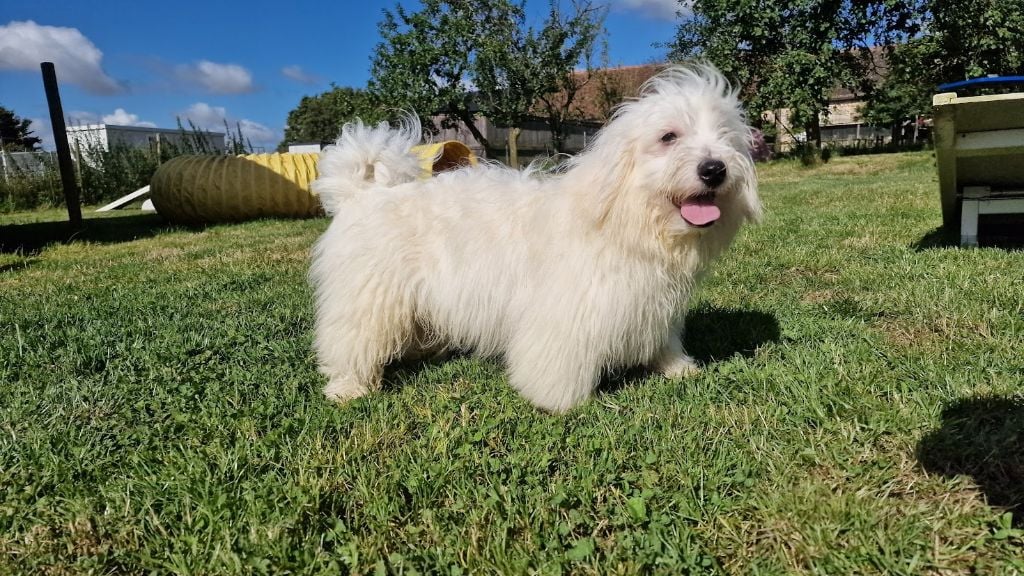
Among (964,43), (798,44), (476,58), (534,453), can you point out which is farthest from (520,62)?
(534,453)

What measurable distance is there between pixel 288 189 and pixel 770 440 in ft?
36.8

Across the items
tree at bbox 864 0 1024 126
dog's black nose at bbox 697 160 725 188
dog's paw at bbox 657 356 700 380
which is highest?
tree at bbox 864 0 1024 126

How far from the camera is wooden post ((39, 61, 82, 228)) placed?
33.5 ft

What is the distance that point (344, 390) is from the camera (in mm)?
3299

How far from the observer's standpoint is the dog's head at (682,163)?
8.62 ft

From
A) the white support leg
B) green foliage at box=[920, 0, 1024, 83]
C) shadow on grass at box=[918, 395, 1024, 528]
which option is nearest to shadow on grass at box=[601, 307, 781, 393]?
shadow on grass at box=[918, 395, 1024, 528]

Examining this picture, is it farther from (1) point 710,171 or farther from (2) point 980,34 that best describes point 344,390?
(2) point 980,34

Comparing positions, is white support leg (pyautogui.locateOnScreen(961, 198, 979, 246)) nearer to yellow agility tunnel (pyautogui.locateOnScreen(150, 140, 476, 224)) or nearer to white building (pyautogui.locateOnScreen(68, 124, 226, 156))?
yellow agility tunnel (pyautogui.locateOnScreen(150, 140, 476, 224))

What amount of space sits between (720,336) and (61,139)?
1096cm

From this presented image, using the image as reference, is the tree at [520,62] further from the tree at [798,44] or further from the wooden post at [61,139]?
the wooden post at [61,139]

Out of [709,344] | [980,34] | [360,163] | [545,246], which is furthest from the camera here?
[980,34]

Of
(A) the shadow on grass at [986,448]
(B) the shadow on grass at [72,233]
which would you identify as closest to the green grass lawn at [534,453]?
(A) the shadow on grass at [986,448]

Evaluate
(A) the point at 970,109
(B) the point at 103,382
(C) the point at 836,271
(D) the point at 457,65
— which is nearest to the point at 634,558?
(B) the point at 103,382

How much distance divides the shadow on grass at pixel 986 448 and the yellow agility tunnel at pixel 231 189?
10672mm
